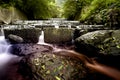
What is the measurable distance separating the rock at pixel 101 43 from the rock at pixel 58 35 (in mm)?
917

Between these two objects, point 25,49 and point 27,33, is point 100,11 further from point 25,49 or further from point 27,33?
point 25,49

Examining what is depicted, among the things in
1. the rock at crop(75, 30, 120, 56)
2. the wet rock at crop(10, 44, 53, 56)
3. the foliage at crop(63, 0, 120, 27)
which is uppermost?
the foliage at crop(63, 0, 120, 27)

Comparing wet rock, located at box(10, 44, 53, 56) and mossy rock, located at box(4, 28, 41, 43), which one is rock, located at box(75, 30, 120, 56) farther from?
mossy rock, located at box(4, 28, 41, 43)

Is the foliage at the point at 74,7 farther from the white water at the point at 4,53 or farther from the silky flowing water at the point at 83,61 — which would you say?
the white water at the point at 4,53

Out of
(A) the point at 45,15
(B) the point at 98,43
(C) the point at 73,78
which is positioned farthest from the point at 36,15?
(C) the point at 73,78

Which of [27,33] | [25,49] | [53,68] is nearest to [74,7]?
[27,33]

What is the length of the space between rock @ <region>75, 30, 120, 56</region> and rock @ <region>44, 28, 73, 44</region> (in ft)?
3.01

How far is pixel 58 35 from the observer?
5250 mm

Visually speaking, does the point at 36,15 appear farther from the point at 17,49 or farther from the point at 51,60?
the point at 51,60

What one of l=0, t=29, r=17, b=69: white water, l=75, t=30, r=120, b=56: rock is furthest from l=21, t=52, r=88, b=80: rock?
l=75, t=30, r=120, b=56: rock

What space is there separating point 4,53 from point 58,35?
186 centimetres

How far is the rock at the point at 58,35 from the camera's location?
5.22 metres

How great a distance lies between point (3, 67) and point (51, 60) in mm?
1223

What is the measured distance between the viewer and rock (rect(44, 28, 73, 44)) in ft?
17.1
